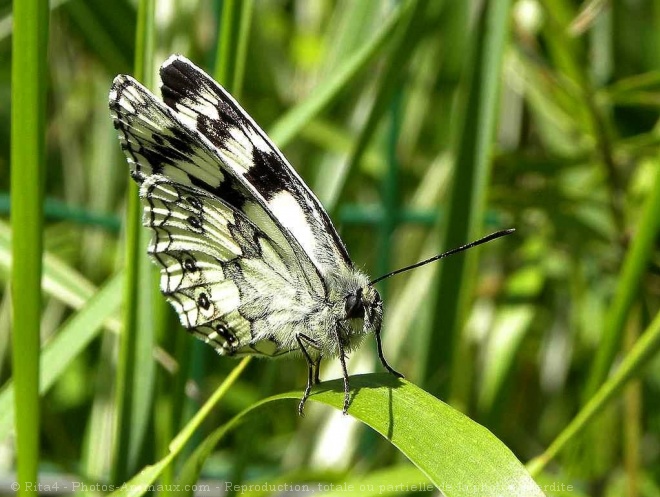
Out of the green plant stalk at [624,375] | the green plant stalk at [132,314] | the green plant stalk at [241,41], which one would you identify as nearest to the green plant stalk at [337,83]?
the green plant stalk at [241,41]

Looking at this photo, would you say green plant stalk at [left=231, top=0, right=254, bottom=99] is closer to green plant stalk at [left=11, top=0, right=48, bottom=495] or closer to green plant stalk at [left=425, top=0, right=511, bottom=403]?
green plant stalk at [left=11, top=0, right=48, bottom=495]

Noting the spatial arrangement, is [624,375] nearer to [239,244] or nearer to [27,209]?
[239,244]

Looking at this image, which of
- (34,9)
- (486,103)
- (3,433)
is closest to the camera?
(34,9)

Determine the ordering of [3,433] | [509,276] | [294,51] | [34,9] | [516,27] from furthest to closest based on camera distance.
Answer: [294,51] → [509,276] → [516,27] → [3,433] → [34,9]

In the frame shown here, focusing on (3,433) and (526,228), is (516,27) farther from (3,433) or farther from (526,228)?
(3,433)

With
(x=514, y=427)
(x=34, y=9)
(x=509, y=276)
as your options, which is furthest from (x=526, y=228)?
(x=34, y=9)
